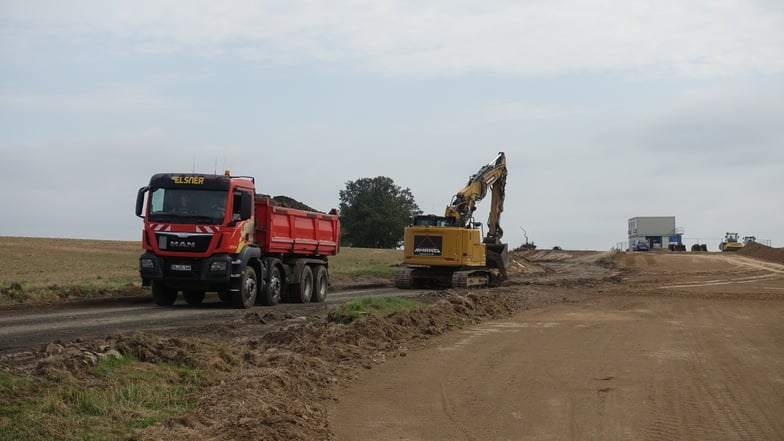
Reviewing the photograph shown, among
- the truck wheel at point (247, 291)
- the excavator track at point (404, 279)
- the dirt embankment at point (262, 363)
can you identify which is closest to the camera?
the dirt embankment at point (262, 363)

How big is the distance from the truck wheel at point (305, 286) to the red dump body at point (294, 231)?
0.56 m

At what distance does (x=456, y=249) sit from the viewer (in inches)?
1272

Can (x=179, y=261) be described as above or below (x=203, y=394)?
above

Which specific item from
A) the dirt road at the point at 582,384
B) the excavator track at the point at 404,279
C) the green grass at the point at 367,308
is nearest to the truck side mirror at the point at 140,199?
the green grass at the point at 367,308

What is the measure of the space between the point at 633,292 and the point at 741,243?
68253 mm

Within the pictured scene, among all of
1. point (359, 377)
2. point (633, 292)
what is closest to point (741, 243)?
point (633, 292)

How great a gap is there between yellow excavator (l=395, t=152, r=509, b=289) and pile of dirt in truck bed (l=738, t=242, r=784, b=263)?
32.3m

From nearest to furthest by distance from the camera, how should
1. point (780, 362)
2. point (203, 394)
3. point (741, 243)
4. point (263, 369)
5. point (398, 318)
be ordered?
point (203, 394) < point (263, 369) < point (780, 362) < point (398, 318) < point (741, 243)

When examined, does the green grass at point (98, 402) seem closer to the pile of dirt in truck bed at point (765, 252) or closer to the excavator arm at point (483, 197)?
the excavator arm at point (483, 197)

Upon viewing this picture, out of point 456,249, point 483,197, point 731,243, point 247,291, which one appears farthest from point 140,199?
point 731,243

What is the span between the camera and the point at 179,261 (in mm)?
21672

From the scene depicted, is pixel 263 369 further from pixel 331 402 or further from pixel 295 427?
pixel 295 427

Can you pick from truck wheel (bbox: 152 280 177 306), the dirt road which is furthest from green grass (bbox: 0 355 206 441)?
truck wheel (bbox: 152 280 177 306)

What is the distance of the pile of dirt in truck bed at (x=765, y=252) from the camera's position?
206ft
